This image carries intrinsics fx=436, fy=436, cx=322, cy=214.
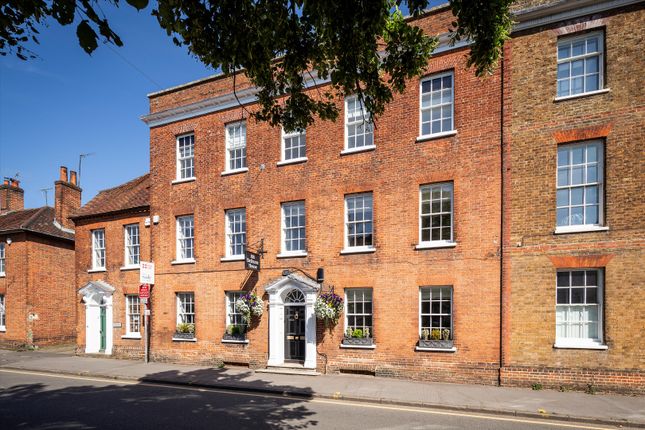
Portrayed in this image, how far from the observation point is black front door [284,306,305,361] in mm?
15219

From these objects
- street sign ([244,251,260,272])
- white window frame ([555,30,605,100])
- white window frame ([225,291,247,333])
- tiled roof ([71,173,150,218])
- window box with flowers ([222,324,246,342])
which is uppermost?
white window frame ([555,30,605,100])

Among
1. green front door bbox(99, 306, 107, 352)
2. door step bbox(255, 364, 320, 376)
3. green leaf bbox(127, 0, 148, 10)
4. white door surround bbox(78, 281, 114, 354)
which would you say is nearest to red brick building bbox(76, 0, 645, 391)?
door step bbox(255, 364, 320, 376)

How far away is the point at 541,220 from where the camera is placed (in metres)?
12.1

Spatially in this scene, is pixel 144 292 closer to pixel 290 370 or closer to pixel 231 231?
pixel 231 231

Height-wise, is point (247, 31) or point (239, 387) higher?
point (247, 31)

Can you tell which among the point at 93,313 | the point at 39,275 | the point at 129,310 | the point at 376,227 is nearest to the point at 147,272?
the point at 129,310

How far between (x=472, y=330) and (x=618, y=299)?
12.3 ft

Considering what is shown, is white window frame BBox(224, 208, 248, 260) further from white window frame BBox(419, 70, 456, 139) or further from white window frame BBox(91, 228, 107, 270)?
white window frame BBox(91, 228, 107, 270)

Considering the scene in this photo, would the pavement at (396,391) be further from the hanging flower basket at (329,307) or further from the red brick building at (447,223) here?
the hanging flower basket at (329,307)

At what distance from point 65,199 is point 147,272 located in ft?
40.3

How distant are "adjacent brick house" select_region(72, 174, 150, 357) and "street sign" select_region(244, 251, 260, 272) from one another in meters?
6.08

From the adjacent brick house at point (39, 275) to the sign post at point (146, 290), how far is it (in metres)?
9.25

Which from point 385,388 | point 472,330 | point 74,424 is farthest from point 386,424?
point 74,424

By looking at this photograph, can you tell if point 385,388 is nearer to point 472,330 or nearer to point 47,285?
point 472,330
